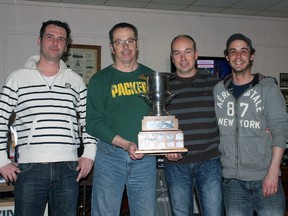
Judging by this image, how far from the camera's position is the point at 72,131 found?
6.86ft

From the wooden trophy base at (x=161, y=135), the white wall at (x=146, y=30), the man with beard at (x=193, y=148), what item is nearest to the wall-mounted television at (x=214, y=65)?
the white wall at (x=146, y=30)

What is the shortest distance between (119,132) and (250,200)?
2.81 ft

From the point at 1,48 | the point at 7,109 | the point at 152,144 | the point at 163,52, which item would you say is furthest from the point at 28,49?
the point at 152,144

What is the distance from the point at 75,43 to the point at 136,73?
2.62 metres

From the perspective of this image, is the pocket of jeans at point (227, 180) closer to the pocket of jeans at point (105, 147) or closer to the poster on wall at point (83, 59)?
the pocket of jeans at point (105, 147)

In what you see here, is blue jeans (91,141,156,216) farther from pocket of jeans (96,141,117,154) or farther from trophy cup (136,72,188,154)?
trophy cup (136,72,188,154)

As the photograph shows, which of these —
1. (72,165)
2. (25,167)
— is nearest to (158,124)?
(72,165)

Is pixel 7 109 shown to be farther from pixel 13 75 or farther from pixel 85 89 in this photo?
pixel 85 89

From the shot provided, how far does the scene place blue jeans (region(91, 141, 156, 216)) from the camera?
2008 millimetres

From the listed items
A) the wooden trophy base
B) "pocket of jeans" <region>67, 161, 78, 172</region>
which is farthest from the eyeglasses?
"pocket of jeans" <region>67, 161, 78, 172</region>

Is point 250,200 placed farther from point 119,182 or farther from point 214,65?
point 214,65

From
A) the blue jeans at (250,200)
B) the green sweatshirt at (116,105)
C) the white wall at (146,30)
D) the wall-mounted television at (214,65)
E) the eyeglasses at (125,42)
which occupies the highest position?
the white wall at (146,30)

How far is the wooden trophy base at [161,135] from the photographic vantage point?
76.9 inches

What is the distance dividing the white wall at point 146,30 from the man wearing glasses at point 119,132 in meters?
2.63
